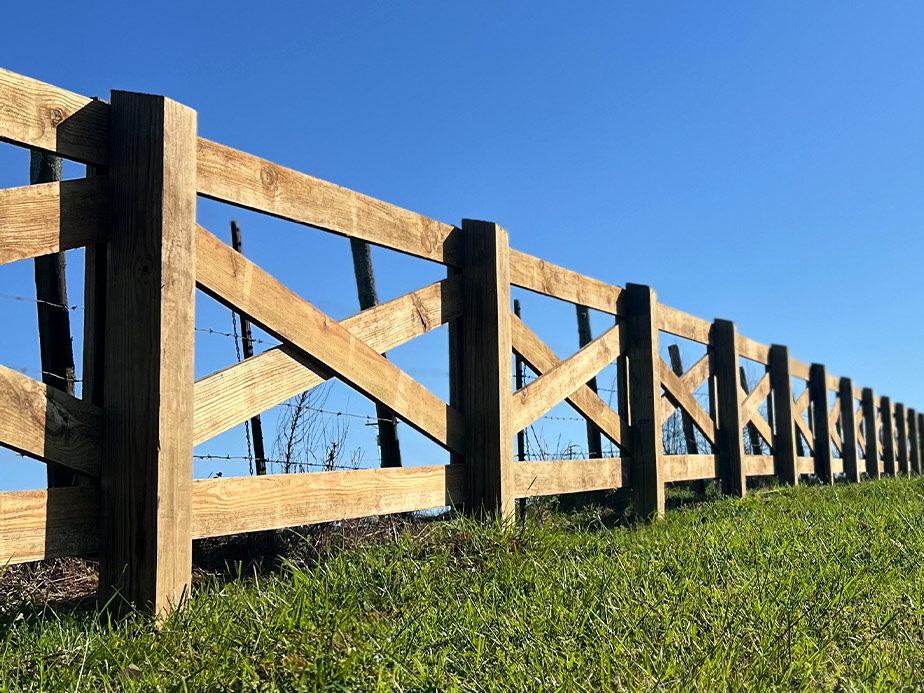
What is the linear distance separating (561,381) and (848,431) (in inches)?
438

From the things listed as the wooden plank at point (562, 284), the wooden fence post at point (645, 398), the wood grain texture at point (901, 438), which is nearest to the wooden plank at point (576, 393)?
the wooden fence post at point (645, 398)

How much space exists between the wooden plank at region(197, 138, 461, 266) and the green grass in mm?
1633

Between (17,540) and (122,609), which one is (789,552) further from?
(17,540)

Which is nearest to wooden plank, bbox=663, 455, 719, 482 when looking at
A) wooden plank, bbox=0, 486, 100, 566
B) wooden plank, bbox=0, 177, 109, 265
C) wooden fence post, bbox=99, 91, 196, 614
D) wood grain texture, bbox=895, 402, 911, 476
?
wooden fence post, bbox=99, 91, 196, 614

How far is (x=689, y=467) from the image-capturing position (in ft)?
27.9

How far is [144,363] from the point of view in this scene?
11.7ft

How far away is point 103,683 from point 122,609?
2.44ft

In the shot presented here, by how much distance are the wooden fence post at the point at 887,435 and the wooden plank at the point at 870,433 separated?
186 centimetres

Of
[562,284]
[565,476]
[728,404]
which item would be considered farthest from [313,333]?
[728,404]

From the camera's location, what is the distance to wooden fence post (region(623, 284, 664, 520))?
7.39 metres

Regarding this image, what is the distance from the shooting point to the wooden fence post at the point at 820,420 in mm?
13461

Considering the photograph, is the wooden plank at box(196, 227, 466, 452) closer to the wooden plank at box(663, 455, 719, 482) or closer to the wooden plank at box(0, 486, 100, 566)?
the wooden plank at box(0, 486, 100, 566)

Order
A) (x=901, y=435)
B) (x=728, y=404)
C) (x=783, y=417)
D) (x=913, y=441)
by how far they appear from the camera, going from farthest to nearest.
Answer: (x=913, y=441), (x=901, y=435), (x=783, y=417), (x=728, y=404)

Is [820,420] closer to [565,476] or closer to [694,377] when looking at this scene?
[694,377]
